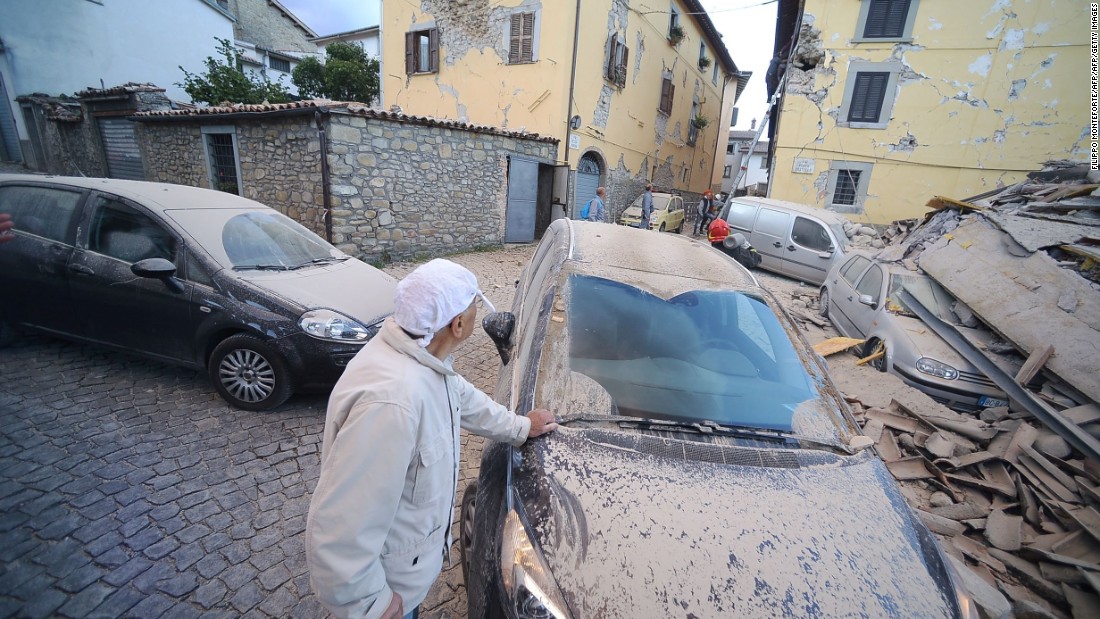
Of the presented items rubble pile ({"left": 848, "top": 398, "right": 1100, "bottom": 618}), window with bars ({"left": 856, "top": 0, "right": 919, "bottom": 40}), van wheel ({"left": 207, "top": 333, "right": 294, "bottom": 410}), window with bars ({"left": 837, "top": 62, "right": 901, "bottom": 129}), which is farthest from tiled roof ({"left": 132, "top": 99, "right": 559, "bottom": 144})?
window with bars ({"left": 856, "top": 0, "right": 919, "bottom": 40})

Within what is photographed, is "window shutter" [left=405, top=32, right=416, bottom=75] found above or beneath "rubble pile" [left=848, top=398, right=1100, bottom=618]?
above

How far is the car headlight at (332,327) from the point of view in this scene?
3.35 meters

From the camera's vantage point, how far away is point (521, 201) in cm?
1250

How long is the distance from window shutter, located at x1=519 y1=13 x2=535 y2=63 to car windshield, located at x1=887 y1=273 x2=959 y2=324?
37.5 feet

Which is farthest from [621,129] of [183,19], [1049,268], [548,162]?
[183,19]

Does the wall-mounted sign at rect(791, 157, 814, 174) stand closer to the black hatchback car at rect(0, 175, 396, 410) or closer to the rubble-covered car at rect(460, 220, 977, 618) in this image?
the rubble-covered car at rect(460, 220, 977, 618)

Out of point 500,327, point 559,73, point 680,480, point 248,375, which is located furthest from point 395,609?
point 559,73

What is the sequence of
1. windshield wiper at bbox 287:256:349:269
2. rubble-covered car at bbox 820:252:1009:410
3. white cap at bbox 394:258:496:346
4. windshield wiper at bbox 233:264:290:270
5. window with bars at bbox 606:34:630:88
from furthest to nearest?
window with bars at bbox 606:34:630:88 < rubble-covered car at bbox 820:252:1009:410 < windshield wiper at bbox 287:256:349:269 < windshield wiper at bbox 233:264:290:270 < white cap at bbox 394:258:496:346

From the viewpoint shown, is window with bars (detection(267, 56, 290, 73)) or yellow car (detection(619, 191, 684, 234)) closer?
yellow car (detection(619, 191, 684, 234))

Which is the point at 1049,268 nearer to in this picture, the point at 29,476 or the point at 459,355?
the point at 459,355

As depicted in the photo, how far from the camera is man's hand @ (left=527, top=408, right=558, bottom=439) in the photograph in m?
1.78

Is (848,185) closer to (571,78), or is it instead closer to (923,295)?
(571,78)

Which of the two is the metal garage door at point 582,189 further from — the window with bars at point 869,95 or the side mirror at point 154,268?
the side mirror at point 154,268

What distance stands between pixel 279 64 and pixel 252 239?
29.3 m
